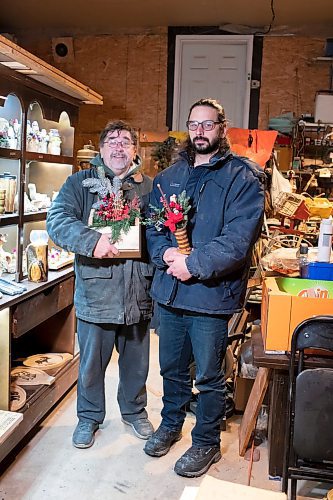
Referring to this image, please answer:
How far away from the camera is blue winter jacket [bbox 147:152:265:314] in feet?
7.50

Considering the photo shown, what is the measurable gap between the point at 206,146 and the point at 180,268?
0.56 m

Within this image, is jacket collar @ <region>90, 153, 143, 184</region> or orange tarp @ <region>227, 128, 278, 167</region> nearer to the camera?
jacket collar @ <region>90, 153, 143, 184</region>

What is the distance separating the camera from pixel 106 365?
2.79 meters

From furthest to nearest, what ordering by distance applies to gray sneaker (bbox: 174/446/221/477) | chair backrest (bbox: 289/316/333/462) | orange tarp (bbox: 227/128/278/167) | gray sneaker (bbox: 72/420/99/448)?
orange tarp (bbox: 227/128/278/167) < gray sneaker (bbox: 72/420/99/448) < gray sneaker (bbox: 174/446/221/477) < chair backrest (bbox: 289/316/333/462)

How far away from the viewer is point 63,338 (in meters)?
3.46

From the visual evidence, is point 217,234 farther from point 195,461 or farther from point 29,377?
point 29,377

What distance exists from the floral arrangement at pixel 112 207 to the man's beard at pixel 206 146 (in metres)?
0.40

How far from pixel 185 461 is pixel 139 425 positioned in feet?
1.49

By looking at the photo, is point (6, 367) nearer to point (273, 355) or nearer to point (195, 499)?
point (273, 355)

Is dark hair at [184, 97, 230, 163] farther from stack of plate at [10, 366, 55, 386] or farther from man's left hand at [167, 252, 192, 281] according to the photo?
stack of plate at [10, 366, 55, 386]

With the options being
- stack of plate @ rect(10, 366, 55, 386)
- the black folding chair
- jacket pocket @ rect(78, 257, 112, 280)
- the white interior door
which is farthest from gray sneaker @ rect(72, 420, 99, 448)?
the white interior door

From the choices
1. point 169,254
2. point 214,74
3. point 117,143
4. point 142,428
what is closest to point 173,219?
point 169,254

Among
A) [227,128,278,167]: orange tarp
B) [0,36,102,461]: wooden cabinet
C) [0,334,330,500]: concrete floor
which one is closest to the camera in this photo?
[0,334,330,500]: concrete floor

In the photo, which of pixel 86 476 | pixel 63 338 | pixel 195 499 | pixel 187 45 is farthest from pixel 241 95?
pixel 195 499
